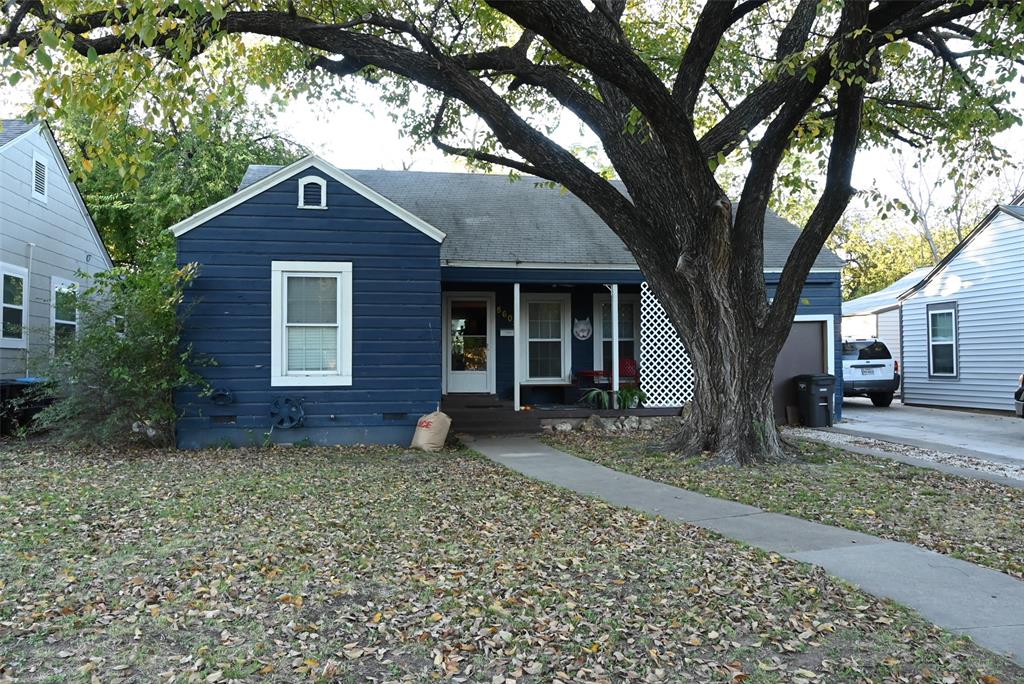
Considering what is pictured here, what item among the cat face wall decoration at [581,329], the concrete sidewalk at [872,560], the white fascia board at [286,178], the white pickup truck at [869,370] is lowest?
the concrete sidewalk at [872,560]

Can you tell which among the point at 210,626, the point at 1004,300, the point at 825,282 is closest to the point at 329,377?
the point at 210,626

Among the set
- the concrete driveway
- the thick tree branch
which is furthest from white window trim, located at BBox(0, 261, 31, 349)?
the concrete driveway

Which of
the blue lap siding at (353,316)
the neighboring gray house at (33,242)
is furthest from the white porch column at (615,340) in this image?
the neighboring gray house at (33,242)

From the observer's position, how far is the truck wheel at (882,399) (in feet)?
65.1

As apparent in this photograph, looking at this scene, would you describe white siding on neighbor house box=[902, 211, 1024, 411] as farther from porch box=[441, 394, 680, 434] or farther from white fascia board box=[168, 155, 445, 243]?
white fascia board box=[168, 155, 445, 243]

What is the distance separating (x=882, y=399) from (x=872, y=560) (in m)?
16.4

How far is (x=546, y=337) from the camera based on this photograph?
15.9 m

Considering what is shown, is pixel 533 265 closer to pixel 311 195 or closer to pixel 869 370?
→ pixel 311 195

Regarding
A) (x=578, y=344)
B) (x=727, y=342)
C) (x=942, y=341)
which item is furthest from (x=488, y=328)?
(x=942, y=341)

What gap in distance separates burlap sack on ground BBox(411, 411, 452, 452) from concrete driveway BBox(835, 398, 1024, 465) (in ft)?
24.3

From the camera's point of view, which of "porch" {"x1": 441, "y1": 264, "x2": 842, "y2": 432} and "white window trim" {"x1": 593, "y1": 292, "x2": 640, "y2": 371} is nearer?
"porch" {"x1": 441, "y1": 264, "x2": 842, "y2": 432}

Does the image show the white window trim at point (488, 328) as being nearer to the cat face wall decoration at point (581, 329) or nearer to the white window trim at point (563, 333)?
the white window trim at point (563, 333)

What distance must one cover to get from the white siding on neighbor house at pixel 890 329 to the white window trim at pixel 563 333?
14138 mm

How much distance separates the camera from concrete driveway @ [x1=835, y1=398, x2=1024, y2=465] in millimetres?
11531
